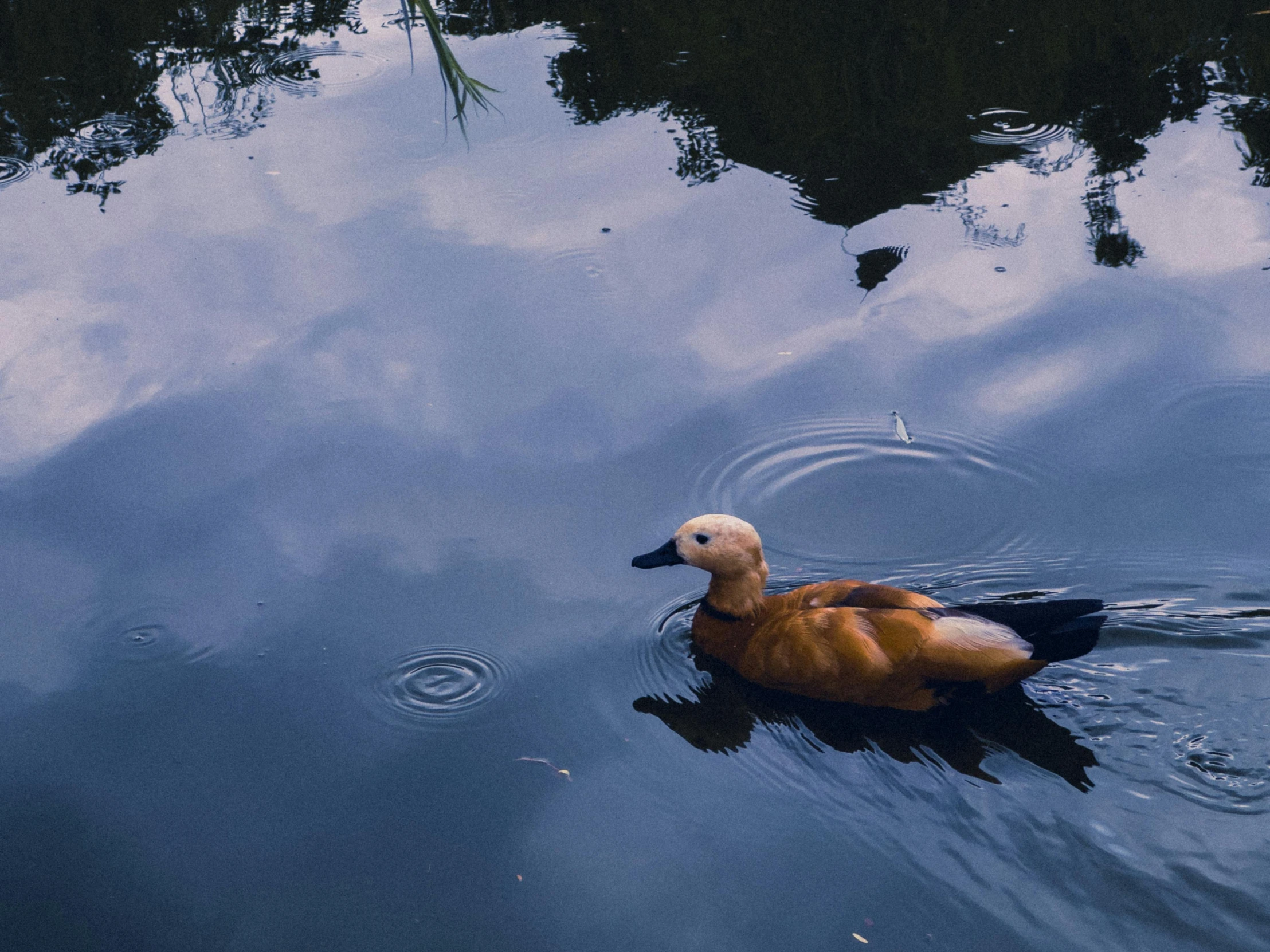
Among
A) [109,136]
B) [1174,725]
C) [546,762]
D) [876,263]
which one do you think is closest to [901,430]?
[876,263]

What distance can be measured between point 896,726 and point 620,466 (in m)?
1.54

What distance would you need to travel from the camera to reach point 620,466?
491 cm

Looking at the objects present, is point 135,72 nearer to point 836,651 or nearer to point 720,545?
point 720,545

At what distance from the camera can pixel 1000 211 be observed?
6.34 meters

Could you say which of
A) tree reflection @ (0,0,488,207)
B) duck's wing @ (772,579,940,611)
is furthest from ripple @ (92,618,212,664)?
tree reflection @ (0,0,488,207)

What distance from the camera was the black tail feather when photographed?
3855mm

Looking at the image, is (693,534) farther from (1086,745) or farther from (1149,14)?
(1149,14)

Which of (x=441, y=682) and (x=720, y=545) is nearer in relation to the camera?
(x=441, y=682)

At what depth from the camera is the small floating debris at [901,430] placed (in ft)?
16.5

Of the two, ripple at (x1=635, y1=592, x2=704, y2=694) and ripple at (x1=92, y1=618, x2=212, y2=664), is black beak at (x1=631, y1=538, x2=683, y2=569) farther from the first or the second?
ripple at (x1=92, y1=618, x2=212, y2=664)

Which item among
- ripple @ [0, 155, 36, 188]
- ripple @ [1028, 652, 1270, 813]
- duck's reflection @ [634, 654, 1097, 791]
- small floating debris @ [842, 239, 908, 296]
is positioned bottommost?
ripple @ [1028, 652, 1270, 813]

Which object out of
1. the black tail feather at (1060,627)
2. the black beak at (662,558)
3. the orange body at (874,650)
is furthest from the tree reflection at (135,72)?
the black tail feather at (1060,627)

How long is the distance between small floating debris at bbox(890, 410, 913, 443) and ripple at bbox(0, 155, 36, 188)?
5.08 meters

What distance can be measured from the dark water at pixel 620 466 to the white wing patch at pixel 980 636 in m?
0.24
